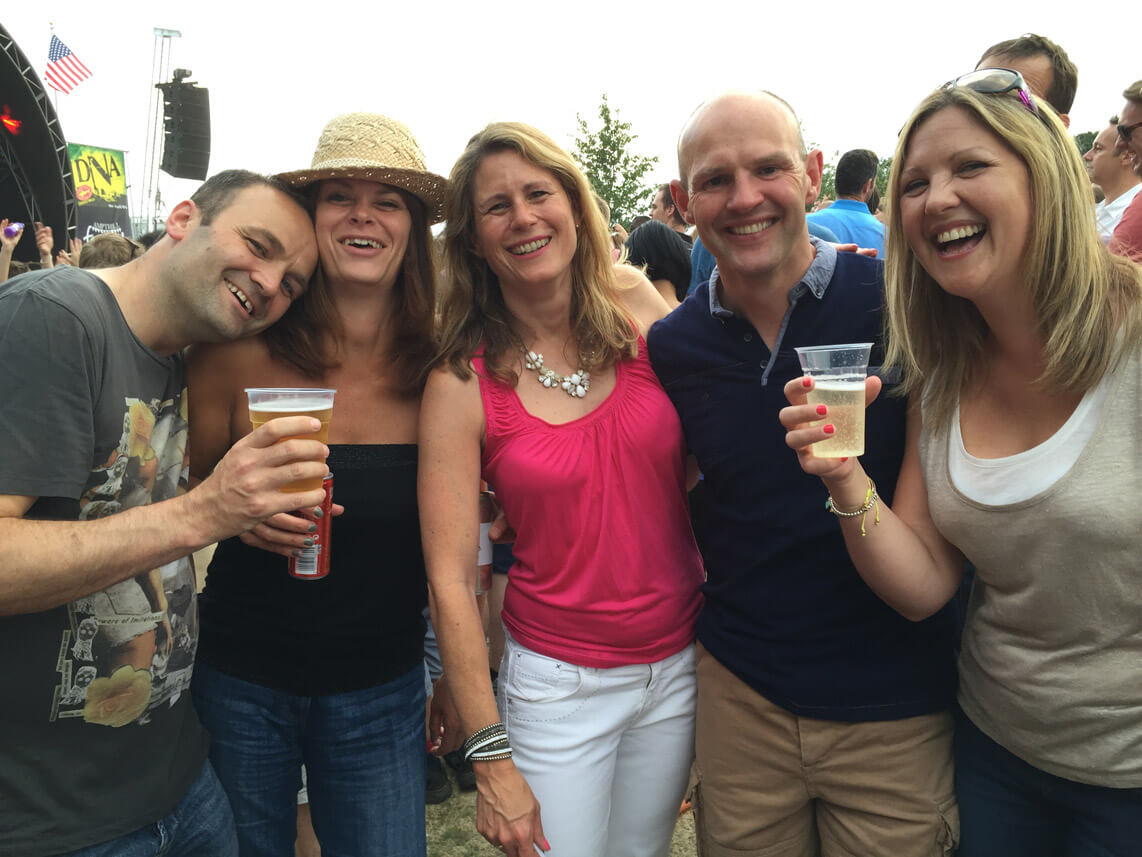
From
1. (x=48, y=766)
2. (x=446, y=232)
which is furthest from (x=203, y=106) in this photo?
(x=48, y=766)

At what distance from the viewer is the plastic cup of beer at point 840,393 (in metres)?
1.73

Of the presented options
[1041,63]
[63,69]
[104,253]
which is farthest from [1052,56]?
[63,69]

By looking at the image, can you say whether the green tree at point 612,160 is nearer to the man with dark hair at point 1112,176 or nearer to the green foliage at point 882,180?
the green foliage at point 882,180

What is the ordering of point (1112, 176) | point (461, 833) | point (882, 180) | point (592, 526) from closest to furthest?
point (592, 526) → point (461, 833) → point (1112, 176) → point (882, 180)

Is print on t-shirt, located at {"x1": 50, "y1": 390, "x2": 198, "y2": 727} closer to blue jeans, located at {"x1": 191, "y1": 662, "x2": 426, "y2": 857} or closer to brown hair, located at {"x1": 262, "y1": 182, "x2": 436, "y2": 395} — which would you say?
blue jeans, located at {"x1": 191, "y1": 662, "x2": 426, "y2": 857}

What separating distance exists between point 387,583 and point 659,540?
3.03ft

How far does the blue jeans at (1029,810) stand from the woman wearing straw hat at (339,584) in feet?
5.71

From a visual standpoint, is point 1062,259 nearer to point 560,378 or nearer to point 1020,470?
point 1020,470

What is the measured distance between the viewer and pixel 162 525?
1.61m

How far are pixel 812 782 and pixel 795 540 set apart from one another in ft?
2.42

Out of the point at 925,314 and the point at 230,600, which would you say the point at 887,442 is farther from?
the point at 230,600

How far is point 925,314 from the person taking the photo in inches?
79.4

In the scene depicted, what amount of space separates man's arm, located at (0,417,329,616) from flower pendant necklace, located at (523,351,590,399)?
36.6 inches

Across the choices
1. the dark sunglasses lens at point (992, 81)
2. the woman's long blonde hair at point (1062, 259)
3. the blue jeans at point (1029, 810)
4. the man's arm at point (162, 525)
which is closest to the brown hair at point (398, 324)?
the man's arm at point (162, 525)
